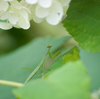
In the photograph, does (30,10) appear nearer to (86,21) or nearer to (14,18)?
(14,18)

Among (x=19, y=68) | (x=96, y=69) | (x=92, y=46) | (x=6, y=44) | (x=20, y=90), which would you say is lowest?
(x=6, y=44)

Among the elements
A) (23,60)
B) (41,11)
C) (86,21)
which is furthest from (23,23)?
(23,60)

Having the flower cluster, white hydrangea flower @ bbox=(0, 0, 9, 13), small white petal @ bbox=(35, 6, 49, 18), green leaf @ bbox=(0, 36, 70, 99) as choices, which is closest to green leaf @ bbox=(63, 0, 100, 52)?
the flower cluster

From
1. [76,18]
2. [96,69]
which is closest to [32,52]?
[96,69]

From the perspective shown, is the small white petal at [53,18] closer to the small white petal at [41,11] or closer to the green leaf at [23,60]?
the small white petal at [41,11]

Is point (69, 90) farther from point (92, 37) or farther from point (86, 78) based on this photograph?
point (92, 37)

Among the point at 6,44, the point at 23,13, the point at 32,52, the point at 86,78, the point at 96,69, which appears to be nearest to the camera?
the point at 86,78

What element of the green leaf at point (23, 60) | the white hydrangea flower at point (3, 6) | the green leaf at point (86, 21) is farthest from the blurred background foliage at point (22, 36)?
the white hydrangea flower at point (3, 6)
